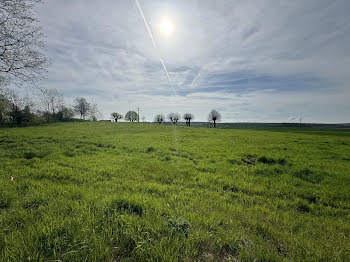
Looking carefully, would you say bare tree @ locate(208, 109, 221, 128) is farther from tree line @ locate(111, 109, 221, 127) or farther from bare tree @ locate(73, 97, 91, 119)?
bare tree @ locate(73, 97, 91, 119)

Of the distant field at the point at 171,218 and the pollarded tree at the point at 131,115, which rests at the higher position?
the pollarded tree at the point at 131,115

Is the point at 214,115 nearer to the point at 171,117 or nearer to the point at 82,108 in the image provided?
the point at 171,117

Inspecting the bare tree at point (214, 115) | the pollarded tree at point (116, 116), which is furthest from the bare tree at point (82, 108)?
the bare tree at point (214, 115)

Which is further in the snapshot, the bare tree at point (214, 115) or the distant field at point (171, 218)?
the bare tree at point (214, 115)

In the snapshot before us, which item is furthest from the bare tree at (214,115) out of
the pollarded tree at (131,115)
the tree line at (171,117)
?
the pollarded tree at (131,115)

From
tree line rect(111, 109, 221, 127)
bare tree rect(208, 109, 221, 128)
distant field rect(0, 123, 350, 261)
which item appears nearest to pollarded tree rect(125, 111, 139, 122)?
tree line rect(111, 109, 221, 127)

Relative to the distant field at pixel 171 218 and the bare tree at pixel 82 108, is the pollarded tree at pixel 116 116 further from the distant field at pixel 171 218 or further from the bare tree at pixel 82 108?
the distant field at pixel 171 218

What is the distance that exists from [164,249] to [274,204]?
4.20 metres

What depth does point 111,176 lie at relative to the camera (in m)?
6.17

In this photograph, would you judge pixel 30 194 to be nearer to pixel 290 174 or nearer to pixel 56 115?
pixel 290 174

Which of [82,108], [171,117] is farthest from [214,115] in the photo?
[82,108]

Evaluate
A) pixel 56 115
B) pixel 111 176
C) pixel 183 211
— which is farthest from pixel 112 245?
pixel 56 115

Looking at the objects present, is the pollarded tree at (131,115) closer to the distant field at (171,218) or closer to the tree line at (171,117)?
the tree line at (171,117)

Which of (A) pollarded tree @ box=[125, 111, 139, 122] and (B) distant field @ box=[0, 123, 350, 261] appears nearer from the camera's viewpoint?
(B) distant field @ box=[0, 123, 350, 261]
